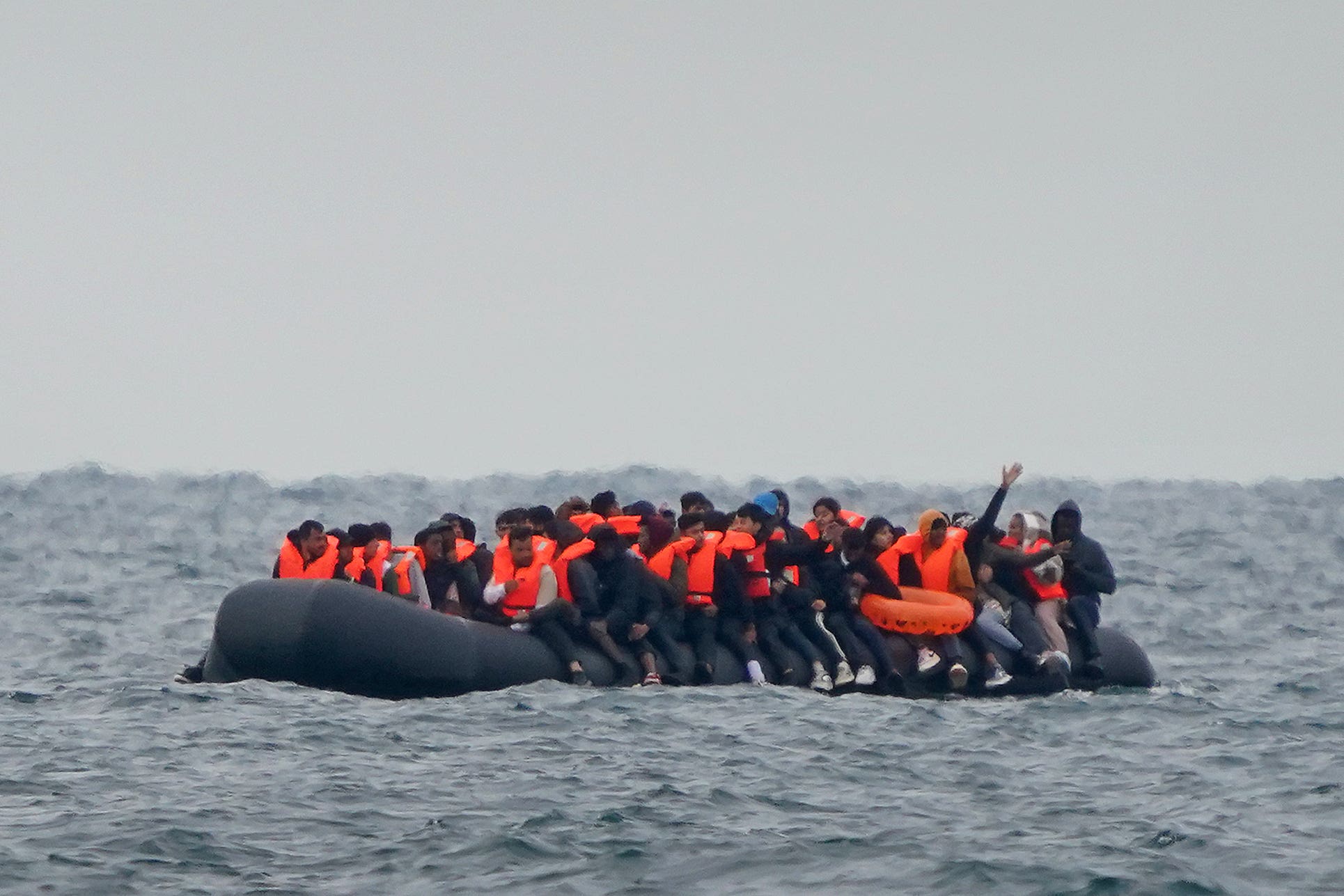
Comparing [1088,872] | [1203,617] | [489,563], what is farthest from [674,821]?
[1203,617]

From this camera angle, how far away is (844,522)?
64.9 feet

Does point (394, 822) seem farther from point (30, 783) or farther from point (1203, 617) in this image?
point (1203, 617)

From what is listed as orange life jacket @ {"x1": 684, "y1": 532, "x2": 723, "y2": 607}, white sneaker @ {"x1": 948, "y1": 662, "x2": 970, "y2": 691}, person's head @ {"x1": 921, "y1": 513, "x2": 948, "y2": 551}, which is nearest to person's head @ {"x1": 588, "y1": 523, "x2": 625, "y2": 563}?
orange life jacket @ {"x1": 684, "y1": 532, "x2": 723, "y2": 607}

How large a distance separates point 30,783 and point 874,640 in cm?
796

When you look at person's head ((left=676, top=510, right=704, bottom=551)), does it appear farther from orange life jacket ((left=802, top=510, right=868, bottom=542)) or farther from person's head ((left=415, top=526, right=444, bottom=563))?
person's head ((left=415, top=526, right=444, bottom=563))

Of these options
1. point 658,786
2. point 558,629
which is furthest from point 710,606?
point 658,786

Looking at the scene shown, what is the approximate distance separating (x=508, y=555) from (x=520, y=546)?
279mm

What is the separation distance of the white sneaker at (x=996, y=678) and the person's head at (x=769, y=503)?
2449 millimetres

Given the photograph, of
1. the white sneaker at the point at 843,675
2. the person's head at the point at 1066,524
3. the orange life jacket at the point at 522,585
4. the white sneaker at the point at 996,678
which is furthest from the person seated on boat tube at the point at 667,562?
the person's head at the point at 1066,524

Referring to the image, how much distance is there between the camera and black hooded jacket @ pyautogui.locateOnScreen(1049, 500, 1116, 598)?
19969 mm

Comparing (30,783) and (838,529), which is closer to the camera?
(30,783)

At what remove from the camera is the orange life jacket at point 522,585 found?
60.0ft

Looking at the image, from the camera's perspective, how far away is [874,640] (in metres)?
19.2

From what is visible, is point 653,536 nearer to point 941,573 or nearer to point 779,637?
point 779,637
